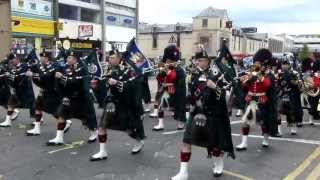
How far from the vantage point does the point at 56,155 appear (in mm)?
9078

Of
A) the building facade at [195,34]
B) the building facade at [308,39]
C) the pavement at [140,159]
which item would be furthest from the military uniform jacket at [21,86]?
the building facade at [308,39]

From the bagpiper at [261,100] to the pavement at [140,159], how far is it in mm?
386

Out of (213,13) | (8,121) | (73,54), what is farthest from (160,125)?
(213,13)

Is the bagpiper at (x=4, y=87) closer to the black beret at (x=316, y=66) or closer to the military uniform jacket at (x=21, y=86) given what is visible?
the military uniform jacket at (x=21, y=86)

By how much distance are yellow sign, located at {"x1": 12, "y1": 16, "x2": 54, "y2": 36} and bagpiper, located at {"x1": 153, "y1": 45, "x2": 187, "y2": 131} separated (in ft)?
92.7

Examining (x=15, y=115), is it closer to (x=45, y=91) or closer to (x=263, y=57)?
(x=45, y=91)

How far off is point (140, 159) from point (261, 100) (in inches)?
112

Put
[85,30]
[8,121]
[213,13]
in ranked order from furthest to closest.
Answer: [213,13], [85,30], [8,121]

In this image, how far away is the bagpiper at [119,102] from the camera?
881 cm

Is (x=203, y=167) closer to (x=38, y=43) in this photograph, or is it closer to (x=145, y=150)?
(x=145, y=150)

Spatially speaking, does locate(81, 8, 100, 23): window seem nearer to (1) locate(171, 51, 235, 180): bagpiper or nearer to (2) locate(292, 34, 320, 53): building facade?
(1) locate(171, 51, 235, 180): bagpiper

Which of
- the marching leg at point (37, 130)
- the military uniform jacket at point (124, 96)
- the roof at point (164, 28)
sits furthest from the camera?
the roof at point (164, 28)

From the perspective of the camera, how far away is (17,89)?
40.4ft

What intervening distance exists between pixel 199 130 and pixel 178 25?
295ft
